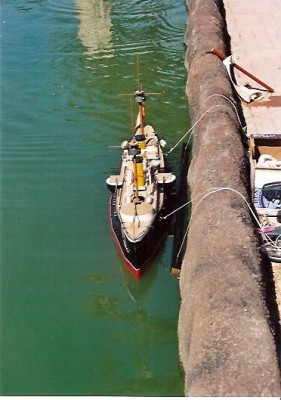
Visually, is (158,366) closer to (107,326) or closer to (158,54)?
(107,326)

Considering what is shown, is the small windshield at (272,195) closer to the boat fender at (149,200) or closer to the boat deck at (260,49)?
the boat deck at (260,49)

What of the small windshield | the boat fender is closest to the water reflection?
the boat fender

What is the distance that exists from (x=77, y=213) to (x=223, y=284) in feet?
20.1

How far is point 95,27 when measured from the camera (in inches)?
1046

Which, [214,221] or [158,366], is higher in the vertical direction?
[214,221]

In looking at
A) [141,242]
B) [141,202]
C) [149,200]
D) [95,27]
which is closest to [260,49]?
[95,27]

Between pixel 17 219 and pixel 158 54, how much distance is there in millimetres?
11692

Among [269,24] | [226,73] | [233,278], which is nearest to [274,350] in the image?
[233,278]

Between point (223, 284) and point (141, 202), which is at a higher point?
point (223, 284)

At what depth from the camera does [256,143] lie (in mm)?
13320

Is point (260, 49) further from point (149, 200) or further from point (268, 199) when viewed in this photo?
point (268, 199)

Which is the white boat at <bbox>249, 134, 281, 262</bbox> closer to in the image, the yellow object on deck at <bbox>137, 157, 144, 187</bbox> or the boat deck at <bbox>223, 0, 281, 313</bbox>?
the boat deck at <bbox>223, 0, 281, 313</bbox>

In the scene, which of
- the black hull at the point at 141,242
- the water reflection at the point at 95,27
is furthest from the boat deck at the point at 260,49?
the water reflection at the point at 95,27

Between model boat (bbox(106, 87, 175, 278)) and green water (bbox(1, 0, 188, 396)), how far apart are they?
1.72 feet
